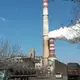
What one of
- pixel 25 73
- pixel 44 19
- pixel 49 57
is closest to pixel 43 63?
pixel 49 57

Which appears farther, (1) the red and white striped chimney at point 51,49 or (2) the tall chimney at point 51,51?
(2) the tall chimney at point 51,51

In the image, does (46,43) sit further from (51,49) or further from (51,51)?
(51,51)

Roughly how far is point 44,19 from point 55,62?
35.5 feet

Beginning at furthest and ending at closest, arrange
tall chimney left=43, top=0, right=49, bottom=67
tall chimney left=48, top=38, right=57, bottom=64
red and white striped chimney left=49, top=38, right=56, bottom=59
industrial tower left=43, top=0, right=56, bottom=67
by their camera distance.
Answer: tall chimney left=43, top=0, right=49, bottom=67 → industrial tower left=43, top=0, right=56, bottom=67 → tall chimney left=48, top=38, right=57, bottom=64 → red and white striped chimney left=49, top=38, right=56, bottom=59

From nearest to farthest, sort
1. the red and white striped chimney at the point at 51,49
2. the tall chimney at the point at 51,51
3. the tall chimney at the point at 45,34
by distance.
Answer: the red and white striped chimney at the point at 51,49
the tall chimney at the point at 51,51
the tall chimney at the point at 45,34

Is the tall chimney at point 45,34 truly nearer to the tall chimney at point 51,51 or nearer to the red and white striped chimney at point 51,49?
the red and white striped chimney at point 51,49

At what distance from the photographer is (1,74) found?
19.4 m

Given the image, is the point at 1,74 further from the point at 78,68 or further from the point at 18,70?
the point at 78,68

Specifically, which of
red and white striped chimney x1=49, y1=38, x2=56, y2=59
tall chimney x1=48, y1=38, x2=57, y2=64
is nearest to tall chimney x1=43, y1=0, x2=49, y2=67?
red and white striped chimney x1=49, y1=38, x2=56, y2=59

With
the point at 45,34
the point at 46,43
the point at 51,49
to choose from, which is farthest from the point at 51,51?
the point at 45,34

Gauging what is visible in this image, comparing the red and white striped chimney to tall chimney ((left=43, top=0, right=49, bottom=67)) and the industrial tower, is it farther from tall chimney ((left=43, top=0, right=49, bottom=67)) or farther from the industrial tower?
tall chimney ((left=43, top=0, right=49, bottom=67))

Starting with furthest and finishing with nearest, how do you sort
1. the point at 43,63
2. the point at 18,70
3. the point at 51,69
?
the point at 43,63
the point at 51,69
the point at 18,70

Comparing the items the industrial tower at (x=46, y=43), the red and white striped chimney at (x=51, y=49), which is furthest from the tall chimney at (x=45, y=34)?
the red and white striped chimney at (x=51, y=49)

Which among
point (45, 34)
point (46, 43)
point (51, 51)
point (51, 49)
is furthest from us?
point (46, 43)
